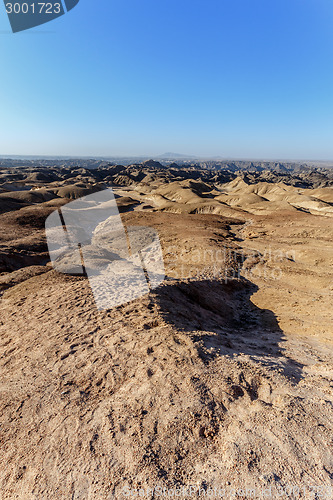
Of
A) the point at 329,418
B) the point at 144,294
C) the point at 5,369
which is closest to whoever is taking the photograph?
the point at 329,418

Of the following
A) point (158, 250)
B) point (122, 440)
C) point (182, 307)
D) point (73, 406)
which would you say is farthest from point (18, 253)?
point (122, 440)

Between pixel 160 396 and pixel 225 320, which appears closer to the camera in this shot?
pixel 160 396

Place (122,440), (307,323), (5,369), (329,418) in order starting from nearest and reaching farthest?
(122,440) < (329,418) < (5,369) < (307,323)

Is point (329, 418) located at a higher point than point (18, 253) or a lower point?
higher

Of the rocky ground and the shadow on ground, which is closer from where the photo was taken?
the rocky ground

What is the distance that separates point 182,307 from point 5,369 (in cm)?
494

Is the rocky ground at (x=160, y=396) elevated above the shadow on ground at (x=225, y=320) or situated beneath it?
elevated above

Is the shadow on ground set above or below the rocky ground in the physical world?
below

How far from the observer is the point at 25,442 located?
3.53m

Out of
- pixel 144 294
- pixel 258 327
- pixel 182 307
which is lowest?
pixel 258 327

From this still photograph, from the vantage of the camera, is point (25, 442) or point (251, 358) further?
point (251, 358)

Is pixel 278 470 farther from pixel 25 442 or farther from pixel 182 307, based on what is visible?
pixel 182 307

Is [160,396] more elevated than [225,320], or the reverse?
[160,396]

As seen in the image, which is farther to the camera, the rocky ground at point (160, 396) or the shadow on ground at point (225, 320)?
the shadow on ground at point (225, 320)
